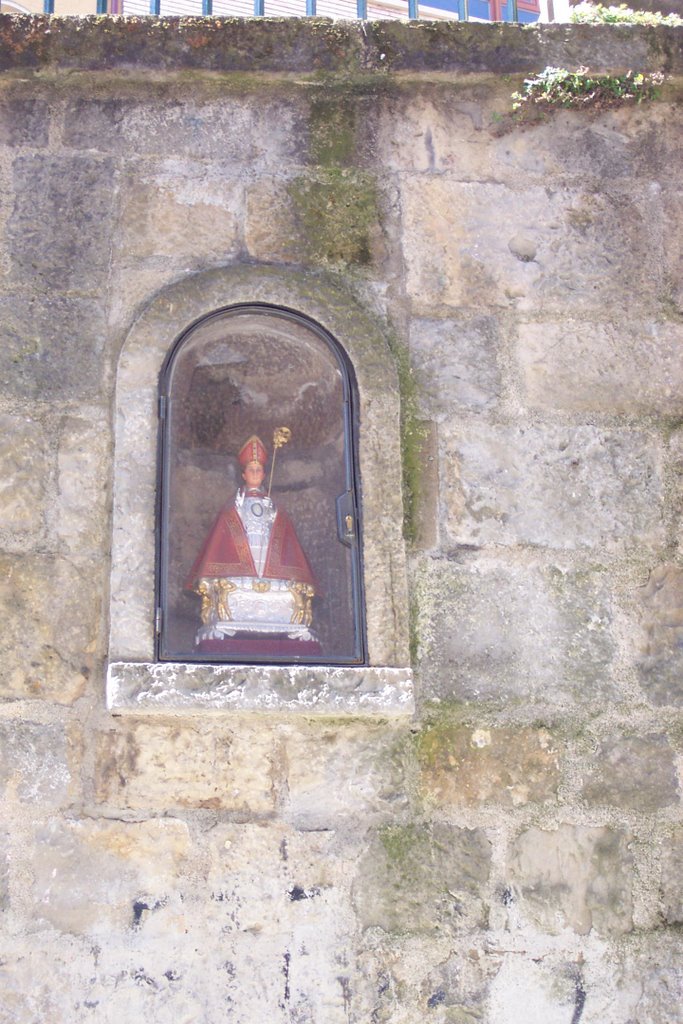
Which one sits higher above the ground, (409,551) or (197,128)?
(197,128)

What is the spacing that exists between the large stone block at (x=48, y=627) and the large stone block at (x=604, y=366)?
150 centimetres

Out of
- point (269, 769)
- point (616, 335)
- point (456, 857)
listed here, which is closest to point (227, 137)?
point (616, 335)

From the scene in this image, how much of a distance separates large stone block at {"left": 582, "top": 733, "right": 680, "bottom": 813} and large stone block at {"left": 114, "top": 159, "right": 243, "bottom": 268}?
1.92 m

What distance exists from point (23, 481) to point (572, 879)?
76.2 inches

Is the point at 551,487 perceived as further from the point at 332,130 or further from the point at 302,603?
the point at 332,130

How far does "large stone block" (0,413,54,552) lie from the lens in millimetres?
3971

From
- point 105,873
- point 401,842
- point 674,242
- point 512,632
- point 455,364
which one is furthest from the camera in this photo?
point 674,242

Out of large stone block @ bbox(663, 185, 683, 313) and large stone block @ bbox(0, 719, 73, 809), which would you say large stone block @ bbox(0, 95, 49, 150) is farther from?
large stone block @ bbox(663, 185, 683, 313)

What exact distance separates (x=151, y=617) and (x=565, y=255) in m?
1.80

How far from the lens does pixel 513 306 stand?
438 centimetres

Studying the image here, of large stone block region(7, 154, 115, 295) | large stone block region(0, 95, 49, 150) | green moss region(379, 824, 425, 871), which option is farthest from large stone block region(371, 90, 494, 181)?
green moss region(379, 824, 425, 871)

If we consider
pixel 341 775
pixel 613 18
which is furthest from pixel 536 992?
pixel 613 18

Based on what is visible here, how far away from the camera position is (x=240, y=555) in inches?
163

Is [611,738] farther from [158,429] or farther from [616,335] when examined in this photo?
[158,429]
